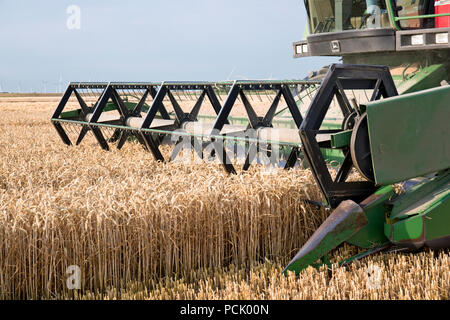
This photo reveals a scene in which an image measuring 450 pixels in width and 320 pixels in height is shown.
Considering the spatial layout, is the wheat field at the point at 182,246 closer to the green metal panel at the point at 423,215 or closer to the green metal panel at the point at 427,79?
the green metal panel at the point at 423,215

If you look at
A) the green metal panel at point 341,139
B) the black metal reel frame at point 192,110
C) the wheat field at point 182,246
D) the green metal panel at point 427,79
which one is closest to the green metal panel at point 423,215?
the wheat field at point 182,246

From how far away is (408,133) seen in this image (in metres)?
2.99

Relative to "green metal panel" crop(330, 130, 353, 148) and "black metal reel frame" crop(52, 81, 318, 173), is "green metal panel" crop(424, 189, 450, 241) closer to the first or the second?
"green metal panel" crop(330, 130, 353, 148)

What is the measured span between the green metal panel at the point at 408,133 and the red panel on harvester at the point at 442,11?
2145 millimetres

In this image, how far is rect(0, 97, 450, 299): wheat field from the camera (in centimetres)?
284

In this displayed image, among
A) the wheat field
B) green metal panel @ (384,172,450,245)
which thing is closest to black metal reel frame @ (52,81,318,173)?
the wheat field

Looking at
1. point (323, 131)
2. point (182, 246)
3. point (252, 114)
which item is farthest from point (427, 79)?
point (182, 246)

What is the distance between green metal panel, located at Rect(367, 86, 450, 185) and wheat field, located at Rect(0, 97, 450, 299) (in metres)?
0.51

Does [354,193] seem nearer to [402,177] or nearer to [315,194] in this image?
[402,177]

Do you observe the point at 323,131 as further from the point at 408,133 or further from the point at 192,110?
the point at 192,110

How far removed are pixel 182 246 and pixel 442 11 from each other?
3.39 meters

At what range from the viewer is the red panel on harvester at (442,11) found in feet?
16.0

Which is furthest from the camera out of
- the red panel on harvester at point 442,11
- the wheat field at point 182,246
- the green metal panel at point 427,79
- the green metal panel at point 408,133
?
the green metal panel at point 427,79
